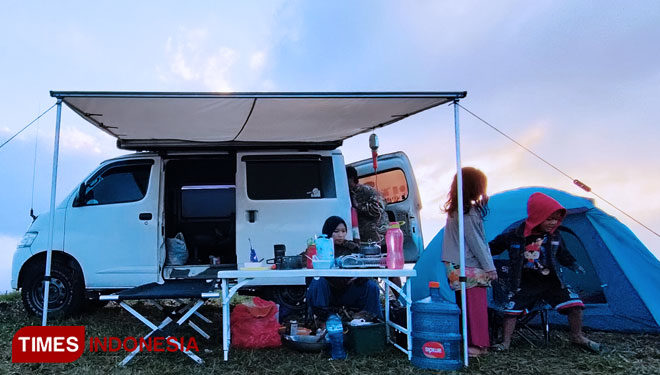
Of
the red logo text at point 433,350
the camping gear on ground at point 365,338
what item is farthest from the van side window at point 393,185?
the red logo text at point 433,350

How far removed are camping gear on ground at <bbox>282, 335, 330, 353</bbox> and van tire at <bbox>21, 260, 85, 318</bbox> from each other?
9.20ft

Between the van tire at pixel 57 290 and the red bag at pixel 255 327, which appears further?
the van tire at pixel 57 290

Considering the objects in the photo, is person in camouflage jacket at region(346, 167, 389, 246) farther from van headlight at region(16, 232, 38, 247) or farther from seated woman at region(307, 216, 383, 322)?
van headlight at region(16, 232, 38, 247)

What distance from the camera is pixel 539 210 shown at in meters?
4.30

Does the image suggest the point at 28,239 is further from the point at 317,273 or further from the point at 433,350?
the point at 433,350

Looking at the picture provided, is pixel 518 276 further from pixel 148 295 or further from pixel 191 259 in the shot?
pixel 191 259

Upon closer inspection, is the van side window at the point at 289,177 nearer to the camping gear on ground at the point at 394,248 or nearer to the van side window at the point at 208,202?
the van side window at the point at 208,202

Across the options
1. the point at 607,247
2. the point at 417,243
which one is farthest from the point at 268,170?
the point at 607,247

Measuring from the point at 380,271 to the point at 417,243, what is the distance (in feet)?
7.77

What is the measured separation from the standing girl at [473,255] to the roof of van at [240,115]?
79 cm

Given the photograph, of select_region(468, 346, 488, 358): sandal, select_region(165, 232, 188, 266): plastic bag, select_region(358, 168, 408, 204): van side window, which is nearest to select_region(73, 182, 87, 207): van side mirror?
select_region(165, 232, 188, 266): plastic bag

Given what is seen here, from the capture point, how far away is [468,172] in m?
4.27

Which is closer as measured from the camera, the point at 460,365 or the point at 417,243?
the point at 460,365

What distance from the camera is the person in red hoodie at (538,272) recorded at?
4.31 m
